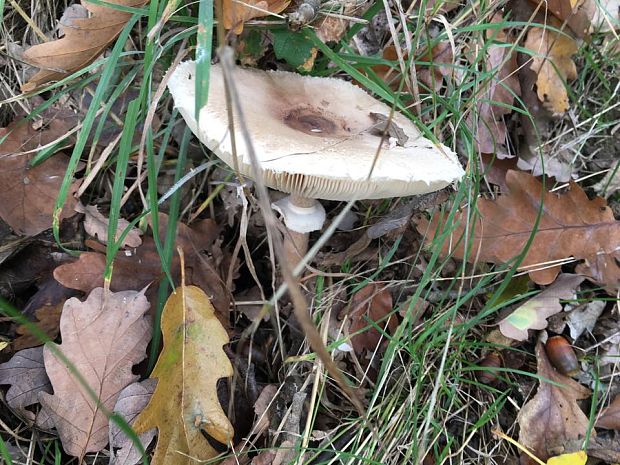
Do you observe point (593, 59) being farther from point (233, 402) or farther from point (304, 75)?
point (233, 402)

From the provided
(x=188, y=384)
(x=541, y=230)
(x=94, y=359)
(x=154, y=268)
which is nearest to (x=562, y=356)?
(x=541, y=230)

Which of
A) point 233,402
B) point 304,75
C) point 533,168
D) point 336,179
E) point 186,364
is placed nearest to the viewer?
point 336,179

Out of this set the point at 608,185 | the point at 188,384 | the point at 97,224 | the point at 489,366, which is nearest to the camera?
the point at 188,384

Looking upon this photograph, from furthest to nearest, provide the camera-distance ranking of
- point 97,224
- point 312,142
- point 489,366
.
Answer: point 97,224 < point 489,366 < point 312,142

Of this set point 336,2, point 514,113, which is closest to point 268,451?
point 336,2

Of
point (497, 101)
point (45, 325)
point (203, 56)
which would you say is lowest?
point (45, 325)

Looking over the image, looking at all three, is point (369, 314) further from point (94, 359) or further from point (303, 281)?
point (94, 359)

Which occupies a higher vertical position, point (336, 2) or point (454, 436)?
point (336, 2)

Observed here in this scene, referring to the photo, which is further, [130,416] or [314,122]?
[314,122]
